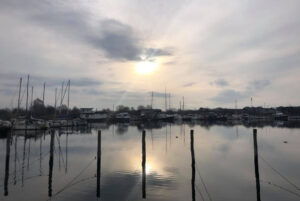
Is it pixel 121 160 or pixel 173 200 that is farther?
pixel 121 160

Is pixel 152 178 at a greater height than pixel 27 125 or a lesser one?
lesser

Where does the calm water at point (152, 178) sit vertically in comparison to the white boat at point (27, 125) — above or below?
below

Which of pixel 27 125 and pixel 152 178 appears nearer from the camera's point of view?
pixel 152 178

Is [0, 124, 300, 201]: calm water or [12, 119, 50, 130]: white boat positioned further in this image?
[12, 119, 50, 130]: white boat

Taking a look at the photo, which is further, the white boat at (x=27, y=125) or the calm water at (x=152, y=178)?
the white boat at (x=27, y=125)

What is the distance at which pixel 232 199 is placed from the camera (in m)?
16.5

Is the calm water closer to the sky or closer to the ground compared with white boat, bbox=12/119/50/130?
closer to the ground

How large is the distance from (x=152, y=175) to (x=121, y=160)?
867cm

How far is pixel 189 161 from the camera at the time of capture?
1148 inches

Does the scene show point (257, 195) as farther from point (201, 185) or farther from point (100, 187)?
point (100, 187)

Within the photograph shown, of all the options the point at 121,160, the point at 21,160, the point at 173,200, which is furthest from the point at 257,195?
the point at 21,160

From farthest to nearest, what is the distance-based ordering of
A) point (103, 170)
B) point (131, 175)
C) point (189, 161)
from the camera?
1. point (189, 161)
2. point (103, 170)
3. point (131, 175)

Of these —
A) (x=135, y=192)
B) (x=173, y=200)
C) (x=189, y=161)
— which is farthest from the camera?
(x=189, y=161)

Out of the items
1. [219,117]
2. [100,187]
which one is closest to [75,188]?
[100,187]
